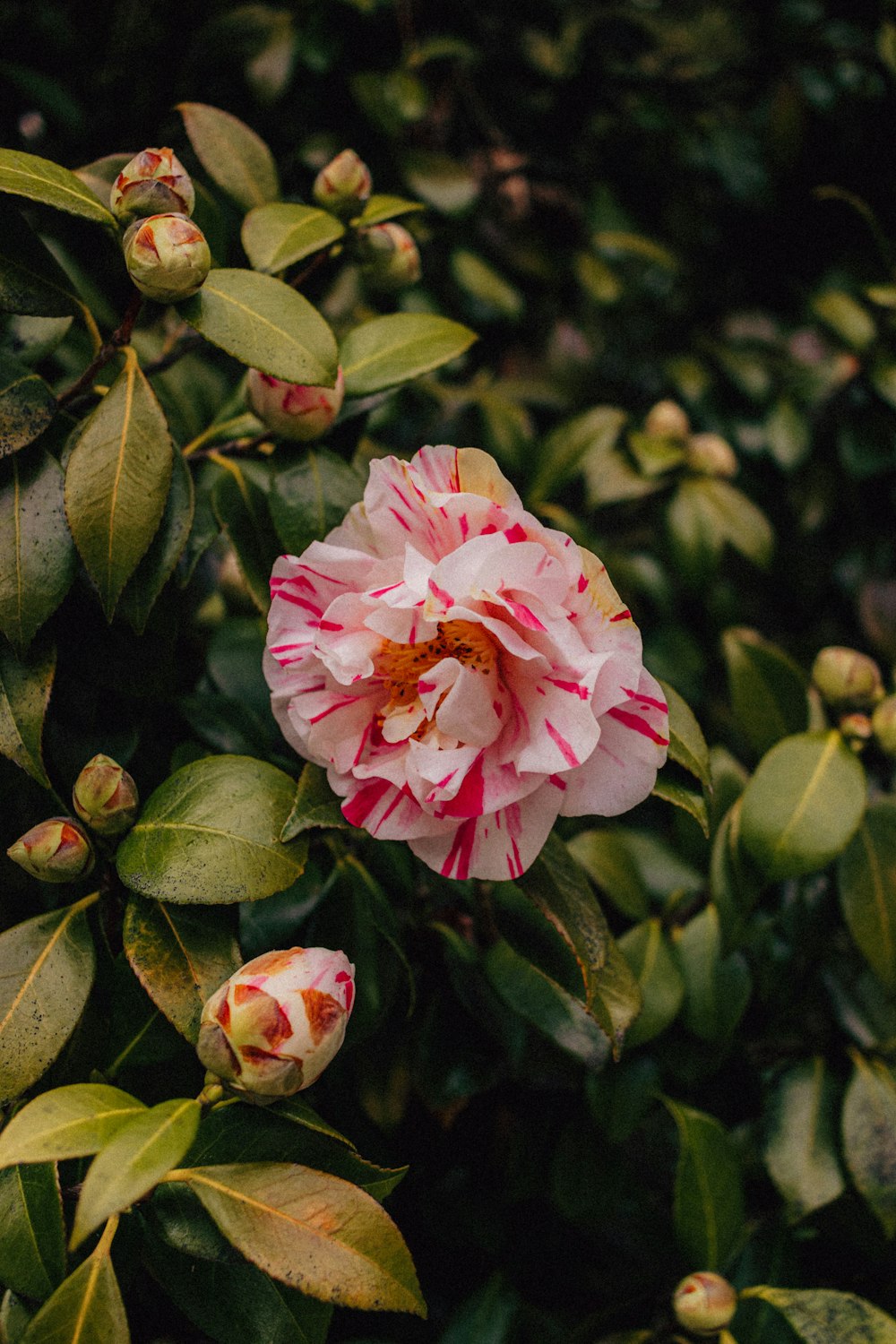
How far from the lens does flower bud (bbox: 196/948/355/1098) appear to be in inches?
22.0

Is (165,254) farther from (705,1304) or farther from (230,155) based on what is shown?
(705,1304)

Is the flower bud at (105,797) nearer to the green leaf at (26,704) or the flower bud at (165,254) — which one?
the green leaf at (26,704)

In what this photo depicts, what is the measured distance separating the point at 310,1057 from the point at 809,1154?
0.66 m

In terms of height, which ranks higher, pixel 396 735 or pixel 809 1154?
pixel 396 735

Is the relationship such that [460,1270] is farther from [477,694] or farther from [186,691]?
[477,694]

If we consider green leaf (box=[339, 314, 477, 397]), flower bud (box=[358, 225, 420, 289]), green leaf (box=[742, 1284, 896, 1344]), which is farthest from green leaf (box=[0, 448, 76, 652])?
green leaf (box=[742, 1284, 896, 1344])

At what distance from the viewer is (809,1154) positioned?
986 millimetres

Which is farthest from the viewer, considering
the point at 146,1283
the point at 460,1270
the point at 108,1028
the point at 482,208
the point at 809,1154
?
the point at 482,208

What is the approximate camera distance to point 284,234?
778mm

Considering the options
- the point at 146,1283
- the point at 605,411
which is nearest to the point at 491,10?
the point at 605,411

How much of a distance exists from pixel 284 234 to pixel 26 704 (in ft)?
1.36

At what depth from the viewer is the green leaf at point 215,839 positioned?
62 centimetres

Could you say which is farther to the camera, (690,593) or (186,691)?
(690,593)

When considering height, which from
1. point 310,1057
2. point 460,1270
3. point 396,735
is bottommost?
point 460,1270
